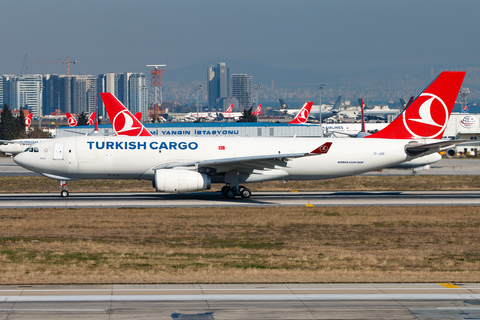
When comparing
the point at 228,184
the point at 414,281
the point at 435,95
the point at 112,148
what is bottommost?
the point at 414,281

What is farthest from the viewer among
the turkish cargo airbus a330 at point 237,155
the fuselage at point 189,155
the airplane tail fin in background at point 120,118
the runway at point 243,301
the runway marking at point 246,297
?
the airplane tail fin in background at point 120,118

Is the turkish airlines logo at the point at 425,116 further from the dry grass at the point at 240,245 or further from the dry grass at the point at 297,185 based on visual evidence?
the dry grass at the point at 297,185

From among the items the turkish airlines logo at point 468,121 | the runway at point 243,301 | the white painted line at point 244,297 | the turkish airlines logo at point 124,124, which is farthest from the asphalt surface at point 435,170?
the white painted line at point 244,297

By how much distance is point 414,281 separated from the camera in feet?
61.2

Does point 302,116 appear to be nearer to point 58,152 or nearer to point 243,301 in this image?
point 58,152

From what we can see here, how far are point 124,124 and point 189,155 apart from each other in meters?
19.2

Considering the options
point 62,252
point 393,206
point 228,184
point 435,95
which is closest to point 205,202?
point 228,184

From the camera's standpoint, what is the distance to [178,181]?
37031 mm

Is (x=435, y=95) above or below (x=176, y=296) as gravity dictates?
above

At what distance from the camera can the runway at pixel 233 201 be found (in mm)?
37719

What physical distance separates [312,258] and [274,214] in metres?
11.6

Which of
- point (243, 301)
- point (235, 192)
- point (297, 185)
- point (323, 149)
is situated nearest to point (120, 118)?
point (297, 185)

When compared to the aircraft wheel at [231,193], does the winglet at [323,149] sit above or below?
above

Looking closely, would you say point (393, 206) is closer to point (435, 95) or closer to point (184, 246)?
point (435, 95)
